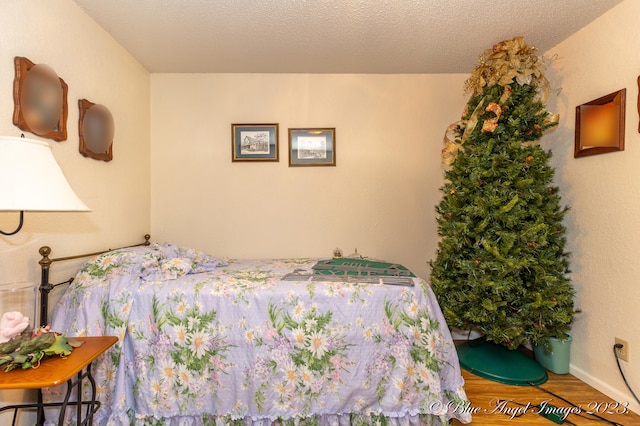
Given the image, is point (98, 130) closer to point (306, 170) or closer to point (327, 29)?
point (306, 170)

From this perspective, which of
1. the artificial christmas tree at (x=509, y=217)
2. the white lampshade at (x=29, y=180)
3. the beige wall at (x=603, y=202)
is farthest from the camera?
the artificial christmas tree at (x=509, y=217)

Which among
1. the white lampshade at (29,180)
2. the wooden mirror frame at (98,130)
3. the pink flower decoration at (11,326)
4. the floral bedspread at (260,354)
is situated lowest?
the floral bedspread at (260,354)

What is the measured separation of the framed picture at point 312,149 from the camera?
275 centimetres

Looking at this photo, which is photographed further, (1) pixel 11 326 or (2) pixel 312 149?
(2) pixel 312 149

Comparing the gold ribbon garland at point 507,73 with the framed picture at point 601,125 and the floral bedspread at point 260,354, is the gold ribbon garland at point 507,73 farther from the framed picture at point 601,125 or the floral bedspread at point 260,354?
the floral bedspread at point 260,354

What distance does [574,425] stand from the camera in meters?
1.62

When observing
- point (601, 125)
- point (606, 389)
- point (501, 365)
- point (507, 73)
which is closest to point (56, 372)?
point (501, 365)

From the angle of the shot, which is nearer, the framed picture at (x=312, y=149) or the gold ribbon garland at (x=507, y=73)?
the gold ribbon garland at (x=507, y=73)

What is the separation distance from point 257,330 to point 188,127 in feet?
6.83

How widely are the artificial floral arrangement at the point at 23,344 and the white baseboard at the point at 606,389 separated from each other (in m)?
3.01

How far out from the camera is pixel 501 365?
2.09m

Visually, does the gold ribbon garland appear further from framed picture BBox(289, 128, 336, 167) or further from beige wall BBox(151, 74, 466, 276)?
framed picture BBox(289, 128, 336, 167)

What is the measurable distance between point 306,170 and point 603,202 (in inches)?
88.2

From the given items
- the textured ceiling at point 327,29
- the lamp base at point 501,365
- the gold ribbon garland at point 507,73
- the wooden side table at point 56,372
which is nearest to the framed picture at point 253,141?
the textured ceiling at point 327,29
